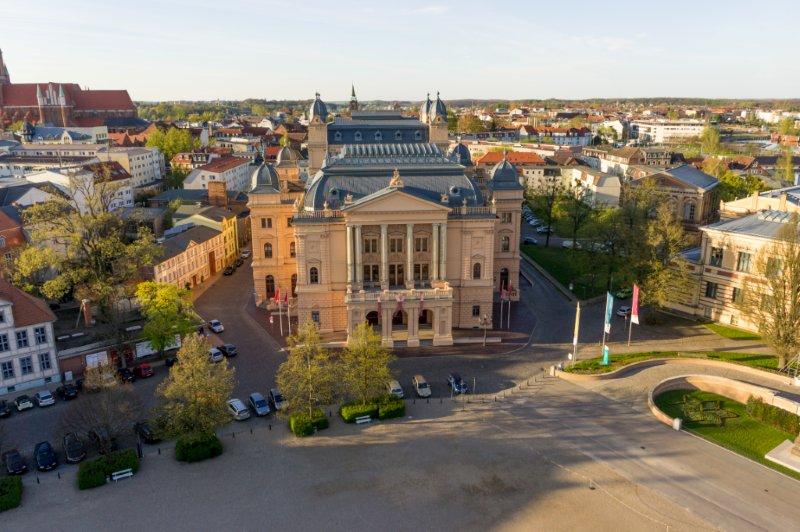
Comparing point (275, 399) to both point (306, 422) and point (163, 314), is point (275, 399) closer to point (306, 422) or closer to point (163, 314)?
point (306, 422)

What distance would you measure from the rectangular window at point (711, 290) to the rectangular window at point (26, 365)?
234 feet

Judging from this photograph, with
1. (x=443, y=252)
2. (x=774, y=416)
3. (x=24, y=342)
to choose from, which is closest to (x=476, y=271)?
(x=443, y=252)

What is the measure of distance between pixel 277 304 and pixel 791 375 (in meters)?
54.3

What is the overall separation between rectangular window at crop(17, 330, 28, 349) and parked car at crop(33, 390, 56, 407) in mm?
5057

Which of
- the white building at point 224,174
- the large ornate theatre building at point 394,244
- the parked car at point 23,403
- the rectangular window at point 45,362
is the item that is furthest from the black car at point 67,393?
the white building at point 224,174

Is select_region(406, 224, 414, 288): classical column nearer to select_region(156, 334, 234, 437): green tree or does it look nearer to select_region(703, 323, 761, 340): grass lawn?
select_region(156, 334, 234, 437): green tree

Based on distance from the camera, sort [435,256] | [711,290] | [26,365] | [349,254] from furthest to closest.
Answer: [711,290] → [435,256] → [349,254] → [26,365]

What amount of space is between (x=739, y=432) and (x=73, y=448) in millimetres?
50199

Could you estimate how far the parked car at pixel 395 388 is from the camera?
166 ft

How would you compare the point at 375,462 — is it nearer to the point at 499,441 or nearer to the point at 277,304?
the point at 499,441

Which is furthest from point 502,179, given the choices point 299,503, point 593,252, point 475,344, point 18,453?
point 18,453

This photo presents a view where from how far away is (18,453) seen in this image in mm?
41969

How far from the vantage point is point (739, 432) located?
46.6 m

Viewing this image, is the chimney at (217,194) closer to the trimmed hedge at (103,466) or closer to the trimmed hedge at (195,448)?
the trimmed hedge at (195,448)
